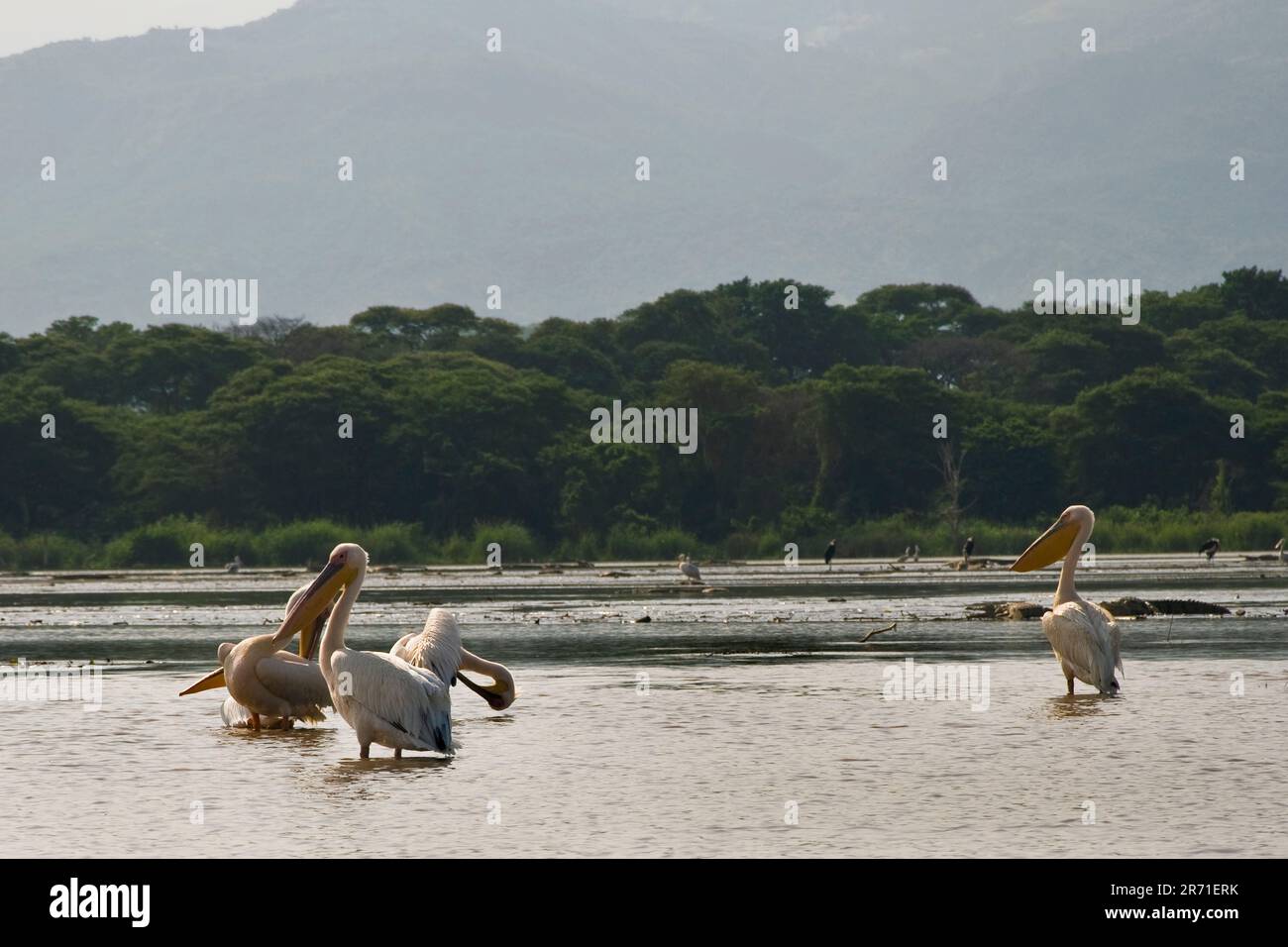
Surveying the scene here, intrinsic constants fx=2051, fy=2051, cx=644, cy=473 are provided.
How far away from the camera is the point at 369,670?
1080 centimetres

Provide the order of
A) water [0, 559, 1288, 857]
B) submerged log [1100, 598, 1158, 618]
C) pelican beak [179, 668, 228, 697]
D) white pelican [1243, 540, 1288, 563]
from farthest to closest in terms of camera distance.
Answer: white pelican [1243, 540, 1288, 563], submerged log [1100, 598, 1158, 618], pelican beak [179, 668, 228, 697], water [0, 559, 1288, 857]

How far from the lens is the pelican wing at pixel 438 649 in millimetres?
11703

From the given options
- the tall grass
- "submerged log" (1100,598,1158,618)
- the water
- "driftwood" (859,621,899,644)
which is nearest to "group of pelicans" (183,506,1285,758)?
the water

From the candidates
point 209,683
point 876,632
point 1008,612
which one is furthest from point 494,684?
point 1008,612

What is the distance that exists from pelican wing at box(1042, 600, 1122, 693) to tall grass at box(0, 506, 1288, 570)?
30209 millimetres

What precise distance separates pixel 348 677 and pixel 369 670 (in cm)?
12

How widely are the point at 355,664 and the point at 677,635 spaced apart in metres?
9.21

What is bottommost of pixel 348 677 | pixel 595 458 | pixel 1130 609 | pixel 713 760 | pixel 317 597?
pixel 713 760

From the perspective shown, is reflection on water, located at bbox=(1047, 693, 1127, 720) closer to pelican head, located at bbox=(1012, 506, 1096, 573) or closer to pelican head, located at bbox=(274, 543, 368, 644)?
pelican head, located at bbox=(1012, 506, 1096, 573)

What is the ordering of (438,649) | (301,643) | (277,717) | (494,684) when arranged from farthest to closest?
(494,684) < (301,643) < (277,717) < (438,649)

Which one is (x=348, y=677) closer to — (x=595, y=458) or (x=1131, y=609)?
(x=1131, y=609)

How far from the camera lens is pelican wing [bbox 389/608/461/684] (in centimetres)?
1170

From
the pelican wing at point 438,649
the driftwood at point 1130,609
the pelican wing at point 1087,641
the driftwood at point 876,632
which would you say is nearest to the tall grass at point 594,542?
the driftwood at point 1130,609
